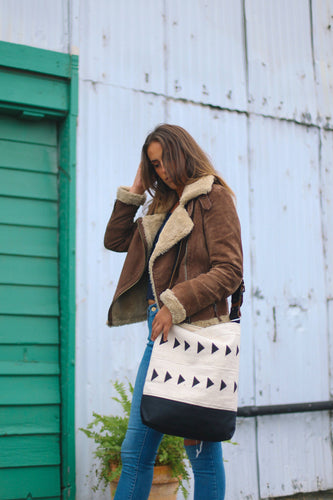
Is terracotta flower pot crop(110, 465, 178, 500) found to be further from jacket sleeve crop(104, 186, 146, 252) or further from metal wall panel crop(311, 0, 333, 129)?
metal wall panel crop(311, 0, 333, 129)

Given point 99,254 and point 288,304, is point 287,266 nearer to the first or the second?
point 288,304

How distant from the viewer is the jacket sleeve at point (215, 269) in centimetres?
244

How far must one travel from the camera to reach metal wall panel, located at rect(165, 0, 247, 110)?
4.67 meters

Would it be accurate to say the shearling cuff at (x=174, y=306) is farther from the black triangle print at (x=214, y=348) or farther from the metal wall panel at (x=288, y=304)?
the metal wall panel at (x=288, y=304)

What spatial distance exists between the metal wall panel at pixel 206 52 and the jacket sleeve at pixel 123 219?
186cm

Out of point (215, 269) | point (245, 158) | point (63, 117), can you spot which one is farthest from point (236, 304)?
point (245, 158)

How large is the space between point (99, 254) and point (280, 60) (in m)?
2.40

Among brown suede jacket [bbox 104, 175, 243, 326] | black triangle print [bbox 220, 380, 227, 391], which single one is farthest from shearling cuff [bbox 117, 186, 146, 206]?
black triangle print [bbox 220, 380, 227, 391]

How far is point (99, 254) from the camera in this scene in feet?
13.7

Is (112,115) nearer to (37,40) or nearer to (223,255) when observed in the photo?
(37,40)

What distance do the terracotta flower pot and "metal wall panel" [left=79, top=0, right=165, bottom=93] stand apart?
105 inches

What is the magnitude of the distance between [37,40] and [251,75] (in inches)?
71.4

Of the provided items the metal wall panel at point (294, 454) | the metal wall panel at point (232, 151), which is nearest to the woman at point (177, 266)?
the metal wall panel at point (232, 151)

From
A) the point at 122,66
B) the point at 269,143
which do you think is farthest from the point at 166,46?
the point at 269,143
